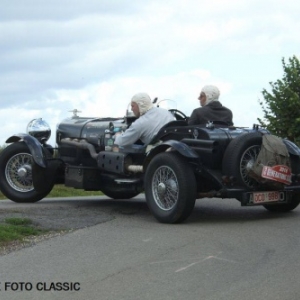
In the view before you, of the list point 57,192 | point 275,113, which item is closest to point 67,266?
point 57,192

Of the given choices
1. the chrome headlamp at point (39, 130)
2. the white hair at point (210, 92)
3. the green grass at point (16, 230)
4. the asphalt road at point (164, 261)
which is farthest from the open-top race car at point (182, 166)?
the green grass at point (16, 230)

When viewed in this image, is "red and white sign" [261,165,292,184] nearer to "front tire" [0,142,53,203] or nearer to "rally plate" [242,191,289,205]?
"rally plate" [242,191,289,205]

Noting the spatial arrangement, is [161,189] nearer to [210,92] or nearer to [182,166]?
[182,166]

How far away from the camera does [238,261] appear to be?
8844 millimetres

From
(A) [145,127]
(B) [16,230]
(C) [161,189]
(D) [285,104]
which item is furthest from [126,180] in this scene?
(D) [285,104]

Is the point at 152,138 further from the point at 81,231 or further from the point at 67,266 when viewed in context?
the point at 67,266

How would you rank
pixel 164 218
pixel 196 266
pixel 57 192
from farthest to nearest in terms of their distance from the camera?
pixel 57 192
pixel 164 218
pixel 196 266

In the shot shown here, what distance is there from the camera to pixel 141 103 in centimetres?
1277

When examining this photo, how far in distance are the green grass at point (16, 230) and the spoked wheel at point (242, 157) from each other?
2.46 m

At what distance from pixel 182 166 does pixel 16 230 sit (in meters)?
2.23

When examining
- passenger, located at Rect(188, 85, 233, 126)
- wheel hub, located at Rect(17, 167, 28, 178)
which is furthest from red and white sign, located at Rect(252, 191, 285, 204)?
wheel hub, located at Rect(17, 167, 28, 178)

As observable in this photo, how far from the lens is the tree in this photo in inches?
1352

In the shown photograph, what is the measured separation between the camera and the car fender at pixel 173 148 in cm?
1120

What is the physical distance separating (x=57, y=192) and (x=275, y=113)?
1662cm
